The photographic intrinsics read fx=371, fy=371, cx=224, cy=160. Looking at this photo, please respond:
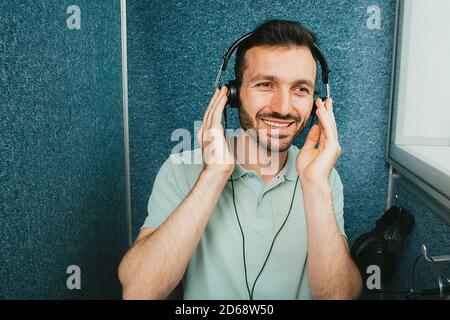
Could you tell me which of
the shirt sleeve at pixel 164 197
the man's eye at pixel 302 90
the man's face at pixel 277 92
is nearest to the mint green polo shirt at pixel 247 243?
the shirt sleeve at pixel 164 197

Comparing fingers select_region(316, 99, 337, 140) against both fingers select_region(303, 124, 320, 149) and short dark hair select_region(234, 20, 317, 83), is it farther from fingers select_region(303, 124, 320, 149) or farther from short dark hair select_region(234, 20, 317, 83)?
short dark hair select_region(234, 20, 317, 83)

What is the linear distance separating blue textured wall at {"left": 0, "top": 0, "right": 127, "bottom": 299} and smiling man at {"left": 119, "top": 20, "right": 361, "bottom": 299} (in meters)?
0.14

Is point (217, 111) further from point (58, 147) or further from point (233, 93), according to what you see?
point (58, 147)

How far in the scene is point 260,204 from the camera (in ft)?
2.57

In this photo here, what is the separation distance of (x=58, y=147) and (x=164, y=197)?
23 centimetres

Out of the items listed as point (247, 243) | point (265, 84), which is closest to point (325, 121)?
point (265, 84)

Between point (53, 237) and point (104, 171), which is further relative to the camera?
point (104, 171)

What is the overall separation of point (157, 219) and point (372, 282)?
53 centimetres

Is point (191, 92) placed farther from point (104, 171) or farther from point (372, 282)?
point (372, 282)

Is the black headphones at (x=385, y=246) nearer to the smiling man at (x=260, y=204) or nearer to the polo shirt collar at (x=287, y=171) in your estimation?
the smiling man at (x=260, y=204)

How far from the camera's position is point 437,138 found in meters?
0.93

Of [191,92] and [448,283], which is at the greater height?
[191,92]
